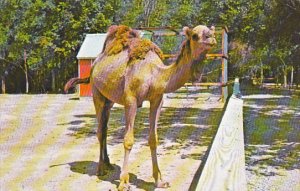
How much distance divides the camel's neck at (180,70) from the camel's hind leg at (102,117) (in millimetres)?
1188

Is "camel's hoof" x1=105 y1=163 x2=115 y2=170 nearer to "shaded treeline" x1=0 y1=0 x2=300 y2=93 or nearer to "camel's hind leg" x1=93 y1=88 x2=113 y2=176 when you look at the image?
"camel's hind leg" x1=93 y1=88 x2=113 y2=176

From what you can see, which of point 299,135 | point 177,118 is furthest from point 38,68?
point 299,135

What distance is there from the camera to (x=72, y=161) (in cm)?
684

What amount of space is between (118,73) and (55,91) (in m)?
21.7

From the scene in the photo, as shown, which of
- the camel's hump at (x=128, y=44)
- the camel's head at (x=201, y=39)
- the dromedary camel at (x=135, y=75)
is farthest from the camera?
the camel's hump at (x=128, y=44)

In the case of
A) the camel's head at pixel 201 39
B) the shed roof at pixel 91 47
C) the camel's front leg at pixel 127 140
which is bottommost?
the camel's front leg at pixel 127 140

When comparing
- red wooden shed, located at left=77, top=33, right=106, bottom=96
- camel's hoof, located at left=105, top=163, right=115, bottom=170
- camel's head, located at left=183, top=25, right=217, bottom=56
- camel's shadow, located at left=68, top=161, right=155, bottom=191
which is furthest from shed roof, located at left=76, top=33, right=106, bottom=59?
camel's head, located at left=183, top=25, right=217, bottom=56

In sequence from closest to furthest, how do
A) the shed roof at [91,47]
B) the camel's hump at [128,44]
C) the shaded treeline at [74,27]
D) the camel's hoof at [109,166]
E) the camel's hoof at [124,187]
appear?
the camel's hoof at [124,187], the camel's hump at [128,44], the camel's hoof at [109,166], the shed roof at [91,47], the shaded treeline at [74,27]

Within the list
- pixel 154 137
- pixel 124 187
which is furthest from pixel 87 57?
pixel 124 187

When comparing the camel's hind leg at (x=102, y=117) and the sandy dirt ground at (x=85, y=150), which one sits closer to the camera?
the sandy dirt ground at (x=85, y=150)

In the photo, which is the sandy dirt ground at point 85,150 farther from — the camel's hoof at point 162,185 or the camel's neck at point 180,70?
the camel's neck at point 180,70

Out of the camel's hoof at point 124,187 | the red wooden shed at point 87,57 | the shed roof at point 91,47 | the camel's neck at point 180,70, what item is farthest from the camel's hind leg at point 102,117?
the red wooden shed at point 87,57

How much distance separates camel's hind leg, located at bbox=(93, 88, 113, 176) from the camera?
19.2 ft

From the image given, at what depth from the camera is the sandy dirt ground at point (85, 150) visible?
5.65 m
